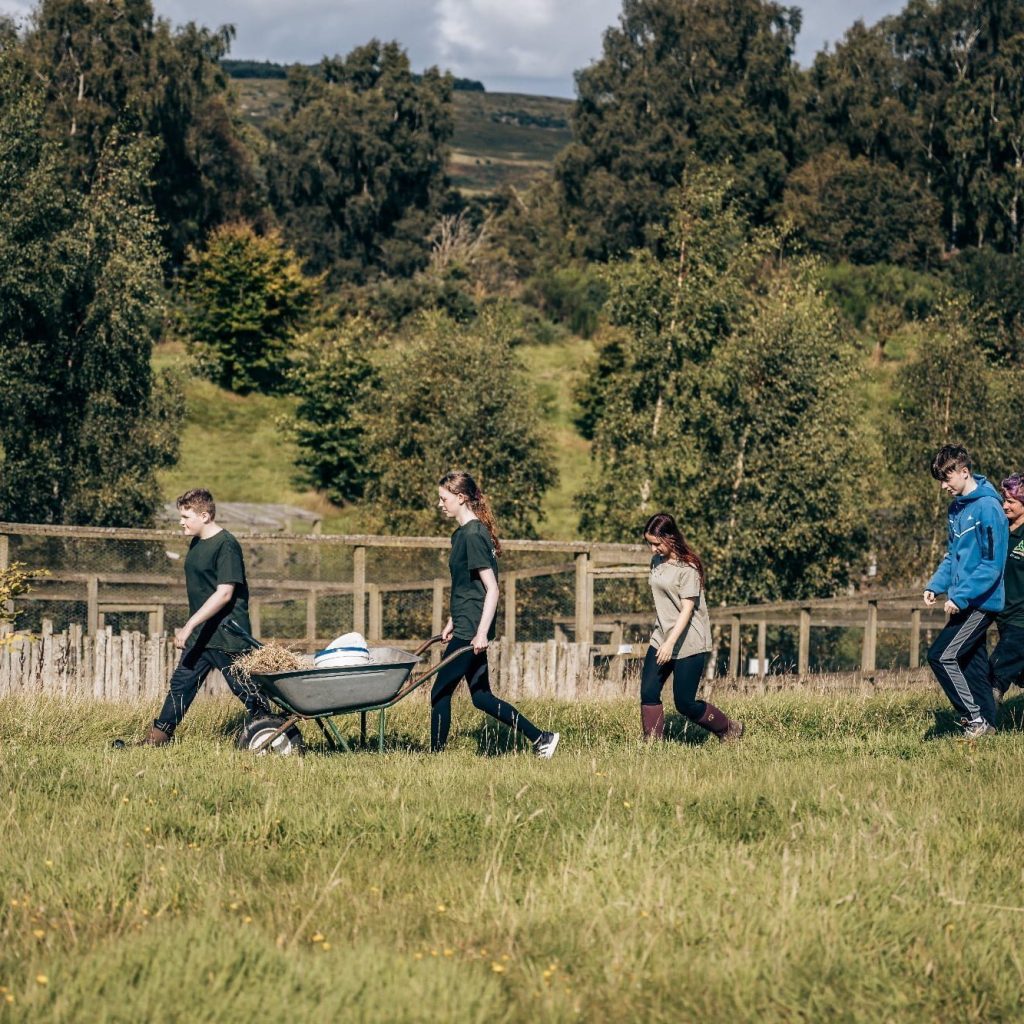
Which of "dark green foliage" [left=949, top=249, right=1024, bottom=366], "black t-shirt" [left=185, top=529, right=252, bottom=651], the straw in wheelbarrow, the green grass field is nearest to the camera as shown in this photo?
the green grass field

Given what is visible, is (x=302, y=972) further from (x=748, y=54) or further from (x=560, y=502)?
(x=748, y=54)

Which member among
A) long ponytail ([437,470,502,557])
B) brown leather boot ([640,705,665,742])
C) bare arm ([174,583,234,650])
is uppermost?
long ponytail ([437,470,502,557])

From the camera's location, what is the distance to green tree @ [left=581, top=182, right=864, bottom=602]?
2725 cm

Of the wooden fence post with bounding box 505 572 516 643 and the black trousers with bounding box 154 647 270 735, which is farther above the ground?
the black trousers with bounding box 154 647 270 735

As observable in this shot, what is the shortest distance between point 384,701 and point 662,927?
3807mm

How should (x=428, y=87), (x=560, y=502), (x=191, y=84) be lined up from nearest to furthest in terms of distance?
1. (x=560, y=502)
2. (x=191, y=84)
3. (x=428, y=87)

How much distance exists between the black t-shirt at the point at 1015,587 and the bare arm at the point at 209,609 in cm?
521

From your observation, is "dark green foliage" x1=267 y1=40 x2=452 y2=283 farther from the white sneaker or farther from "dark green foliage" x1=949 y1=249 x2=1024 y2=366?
the white sneaker

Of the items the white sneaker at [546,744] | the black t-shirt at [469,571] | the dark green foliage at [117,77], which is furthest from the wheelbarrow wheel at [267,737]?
the dark green foliage at [117,77]

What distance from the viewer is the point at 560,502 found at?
4188 centimetres

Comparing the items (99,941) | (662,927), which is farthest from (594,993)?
(99,941)

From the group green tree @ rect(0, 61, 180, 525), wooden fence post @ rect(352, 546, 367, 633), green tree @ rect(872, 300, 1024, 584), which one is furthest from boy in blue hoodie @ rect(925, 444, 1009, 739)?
green tree @ rect(872, 300, 1024, 584)

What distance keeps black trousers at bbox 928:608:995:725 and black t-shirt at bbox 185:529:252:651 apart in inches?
171

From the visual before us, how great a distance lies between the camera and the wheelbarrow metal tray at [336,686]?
27.3 ft
